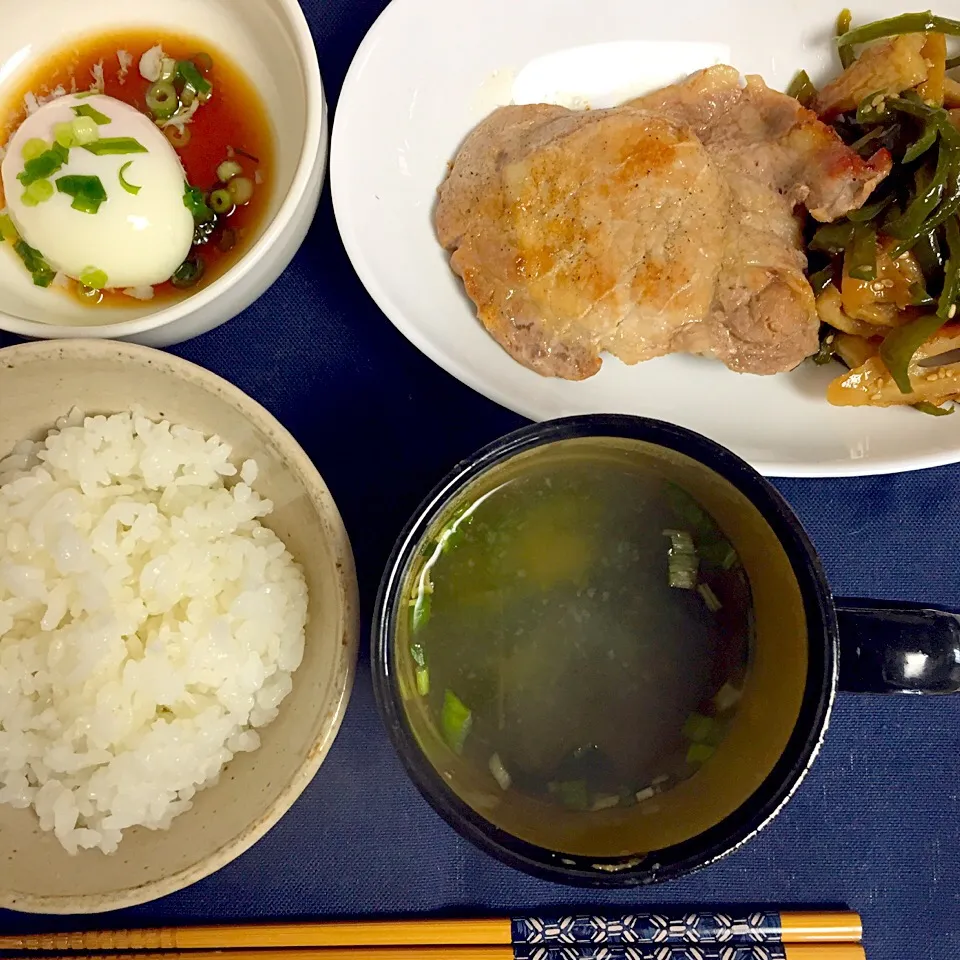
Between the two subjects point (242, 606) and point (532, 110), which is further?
point (532, 110)

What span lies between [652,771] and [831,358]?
947 mm

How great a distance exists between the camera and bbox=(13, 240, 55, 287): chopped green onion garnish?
167 centimetres

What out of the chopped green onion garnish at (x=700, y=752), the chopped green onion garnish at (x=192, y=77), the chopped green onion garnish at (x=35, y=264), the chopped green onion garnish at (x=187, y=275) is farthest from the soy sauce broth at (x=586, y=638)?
the chopped green onion garnish at (x=192, y=77)

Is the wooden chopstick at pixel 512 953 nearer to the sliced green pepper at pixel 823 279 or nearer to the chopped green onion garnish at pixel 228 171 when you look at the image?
the sliced green pepper at pixel 823 279

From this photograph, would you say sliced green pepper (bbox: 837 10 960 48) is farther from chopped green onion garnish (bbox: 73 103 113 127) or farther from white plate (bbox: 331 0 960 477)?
chopped green onion garnish (bbox: 73 103 113 127)

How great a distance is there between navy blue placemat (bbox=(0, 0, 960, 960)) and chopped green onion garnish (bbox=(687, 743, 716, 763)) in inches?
22.3

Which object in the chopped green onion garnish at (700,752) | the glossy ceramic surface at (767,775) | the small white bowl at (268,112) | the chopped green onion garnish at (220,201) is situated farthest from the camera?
the chopped green onion garnish at (220,201)

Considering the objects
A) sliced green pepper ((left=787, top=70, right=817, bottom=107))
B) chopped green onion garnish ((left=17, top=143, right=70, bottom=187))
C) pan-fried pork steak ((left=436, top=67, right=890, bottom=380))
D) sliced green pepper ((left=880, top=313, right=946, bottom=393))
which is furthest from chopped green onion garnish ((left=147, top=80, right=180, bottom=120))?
sliced green pepper ((left=880, top=313, right=946, bottom=393))

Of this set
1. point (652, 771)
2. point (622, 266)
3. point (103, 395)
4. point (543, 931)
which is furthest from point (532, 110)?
point (543, 931)

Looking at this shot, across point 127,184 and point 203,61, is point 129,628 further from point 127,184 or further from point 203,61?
point 203,61

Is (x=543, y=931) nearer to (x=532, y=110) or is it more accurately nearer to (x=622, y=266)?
(x=622, y=266)

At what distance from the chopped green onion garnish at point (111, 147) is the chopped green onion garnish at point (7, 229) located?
246mm

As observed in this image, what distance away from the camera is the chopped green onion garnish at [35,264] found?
1671 mm

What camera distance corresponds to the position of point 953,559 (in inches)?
71.2
